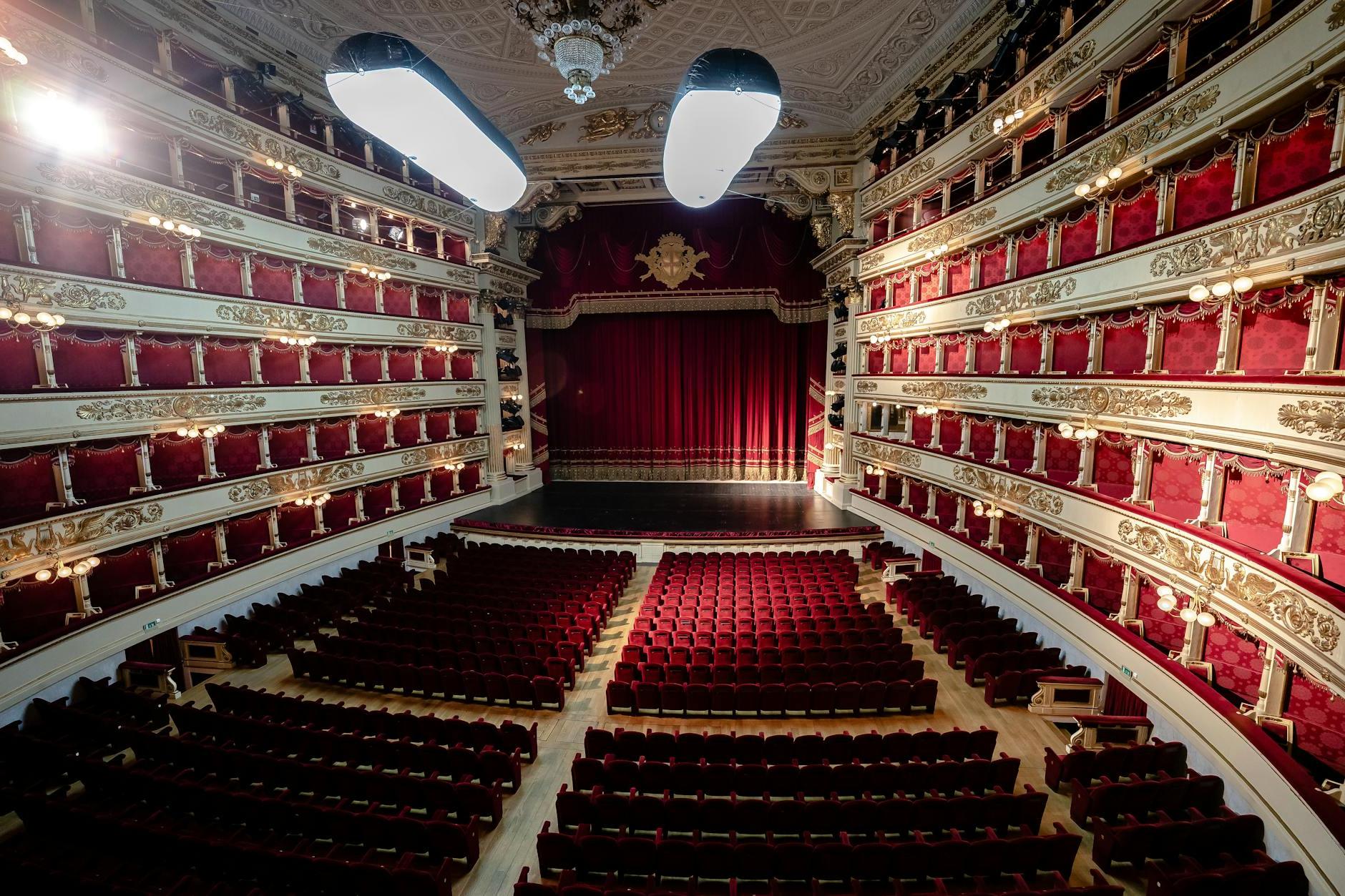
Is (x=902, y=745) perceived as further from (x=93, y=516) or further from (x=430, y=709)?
(x=93, y=516)

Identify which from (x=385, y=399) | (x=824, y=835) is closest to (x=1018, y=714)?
(x=824, y=835)

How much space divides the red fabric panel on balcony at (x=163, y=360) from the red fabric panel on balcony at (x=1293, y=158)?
595 inches

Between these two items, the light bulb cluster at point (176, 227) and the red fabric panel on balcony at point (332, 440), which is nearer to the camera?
the light bulb cluster at point (176, 227)

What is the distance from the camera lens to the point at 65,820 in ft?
16.5

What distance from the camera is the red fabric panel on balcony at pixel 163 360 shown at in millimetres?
9062

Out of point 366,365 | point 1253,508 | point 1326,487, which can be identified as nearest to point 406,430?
point 366,365

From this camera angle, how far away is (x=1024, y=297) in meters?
8.91

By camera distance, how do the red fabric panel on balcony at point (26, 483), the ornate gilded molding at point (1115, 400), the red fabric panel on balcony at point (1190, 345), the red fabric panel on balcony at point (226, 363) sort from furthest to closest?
the red fabric panel on balcony at point (226, 363) → the red fabric panel on balcony at point (26, 483) → the ornate gilded molding at point (1115, 400) → the red fabric panel on balcony at point (1190, 345)

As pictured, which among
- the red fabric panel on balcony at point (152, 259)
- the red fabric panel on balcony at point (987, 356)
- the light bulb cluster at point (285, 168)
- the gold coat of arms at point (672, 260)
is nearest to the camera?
the red fabric panel on balcony at point (152, 259)

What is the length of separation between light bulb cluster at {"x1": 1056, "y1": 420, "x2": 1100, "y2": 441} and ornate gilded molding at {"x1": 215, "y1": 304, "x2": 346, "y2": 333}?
14.5 m

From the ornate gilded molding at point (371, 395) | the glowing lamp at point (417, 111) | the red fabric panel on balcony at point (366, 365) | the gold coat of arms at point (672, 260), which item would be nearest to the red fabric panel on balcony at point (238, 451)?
the ornate gilded molding at point (371, 395)

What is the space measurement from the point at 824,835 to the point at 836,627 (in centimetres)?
406

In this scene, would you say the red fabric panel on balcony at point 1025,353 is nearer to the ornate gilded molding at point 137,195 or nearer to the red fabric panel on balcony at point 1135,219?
the red fabric panel on balcony at point 1135,219

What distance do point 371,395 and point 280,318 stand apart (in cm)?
266
